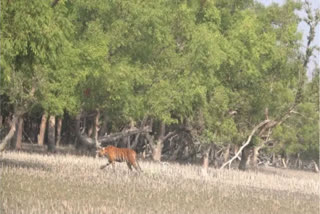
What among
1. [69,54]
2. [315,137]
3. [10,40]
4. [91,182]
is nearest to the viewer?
[10,40]

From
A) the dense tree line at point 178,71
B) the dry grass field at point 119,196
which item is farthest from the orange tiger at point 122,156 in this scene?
the dense tree line at point 178,71

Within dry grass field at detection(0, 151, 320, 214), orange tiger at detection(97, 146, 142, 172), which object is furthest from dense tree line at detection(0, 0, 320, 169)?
dry grass field at detection(0, 151, 320, 214)

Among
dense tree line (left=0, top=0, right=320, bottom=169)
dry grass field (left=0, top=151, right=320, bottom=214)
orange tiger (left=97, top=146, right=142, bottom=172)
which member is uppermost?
dense tree line (left=0, top=0, right=320, bottom=169)

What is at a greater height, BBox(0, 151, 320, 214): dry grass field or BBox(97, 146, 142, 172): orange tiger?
BBox(97, 146, 142, 172): orange tiger

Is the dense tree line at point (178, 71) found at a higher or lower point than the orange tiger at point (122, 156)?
higher

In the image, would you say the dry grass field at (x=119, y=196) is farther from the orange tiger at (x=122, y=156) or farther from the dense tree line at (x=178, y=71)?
the dense tree line at (x=178, y=71)

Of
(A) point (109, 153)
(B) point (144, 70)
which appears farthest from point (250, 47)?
(A) point (109, 153)

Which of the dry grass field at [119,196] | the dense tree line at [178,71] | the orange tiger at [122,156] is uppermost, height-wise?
the dense tree line at [178,71]

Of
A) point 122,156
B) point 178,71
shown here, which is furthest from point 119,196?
point 178,71

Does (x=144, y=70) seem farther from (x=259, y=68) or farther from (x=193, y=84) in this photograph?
(x=259, y=68)

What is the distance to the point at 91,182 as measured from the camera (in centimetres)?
1672

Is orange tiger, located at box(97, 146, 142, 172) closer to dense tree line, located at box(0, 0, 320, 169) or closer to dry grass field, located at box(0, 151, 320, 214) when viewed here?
dry grass field, located at box(0, 151, 320, 214)

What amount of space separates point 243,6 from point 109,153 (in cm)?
1953

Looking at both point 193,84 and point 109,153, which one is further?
point 193,84
